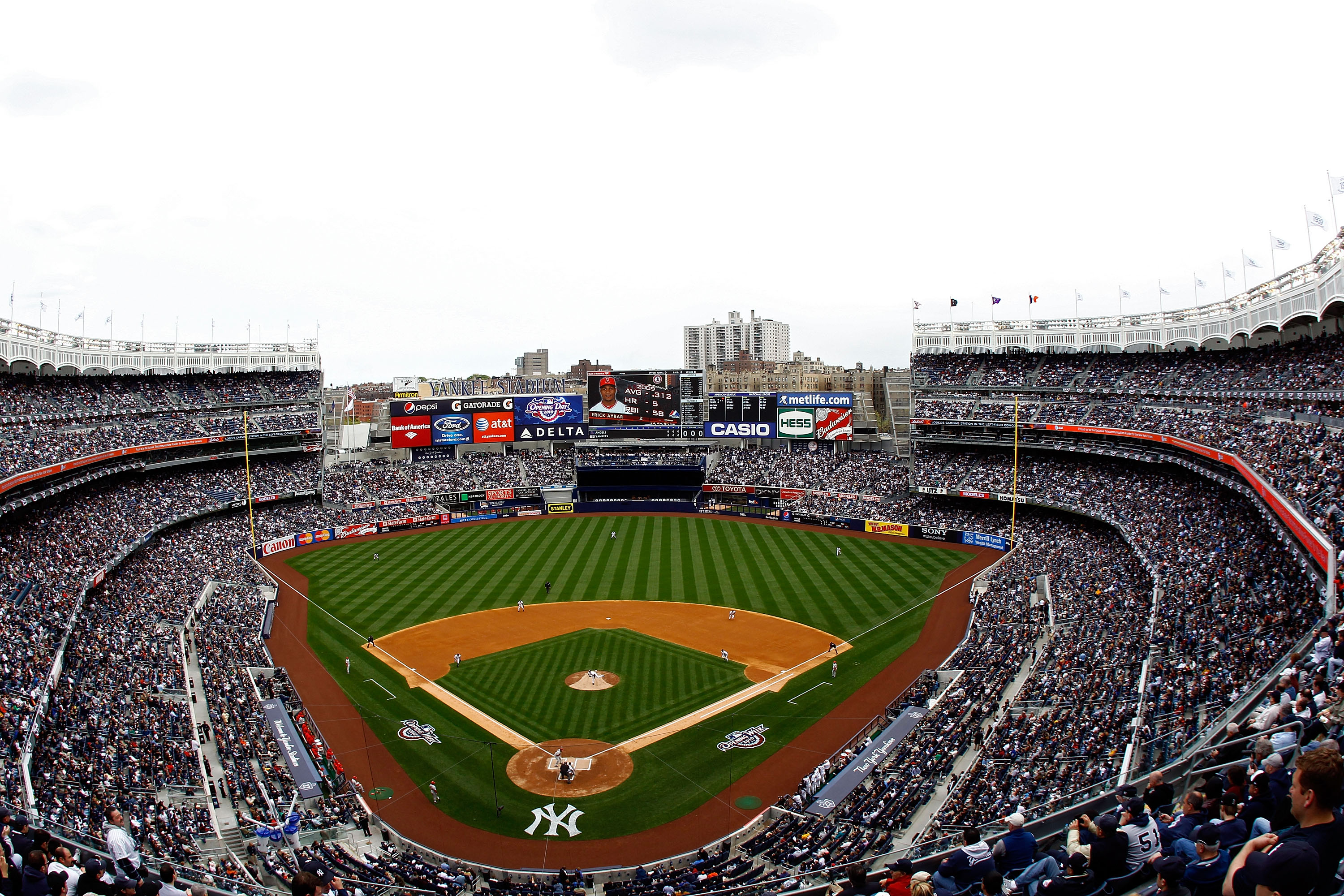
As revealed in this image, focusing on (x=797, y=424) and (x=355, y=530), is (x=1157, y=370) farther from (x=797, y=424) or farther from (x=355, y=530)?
(x=355, y=530)

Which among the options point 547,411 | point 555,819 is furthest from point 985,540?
point 555,819

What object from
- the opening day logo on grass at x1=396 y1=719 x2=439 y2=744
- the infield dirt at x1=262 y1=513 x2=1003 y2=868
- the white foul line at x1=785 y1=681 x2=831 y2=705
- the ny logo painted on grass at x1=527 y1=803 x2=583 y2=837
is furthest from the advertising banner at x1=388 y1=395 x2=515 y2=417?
the ny logo painted on grass at x1=527 y1=803 x2=583 y2=837

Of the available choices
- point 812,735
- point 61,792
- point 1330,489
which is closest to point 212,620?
point 61,792

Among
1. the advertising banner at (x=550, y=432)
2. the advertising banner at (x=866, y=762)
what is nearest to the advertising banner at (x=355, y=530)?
the advertising banner at (x=550, y=432)

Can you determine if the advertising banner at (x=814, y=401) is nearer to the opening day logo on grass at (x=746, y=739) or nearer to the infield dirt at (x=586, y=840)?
the infield dirt at (x=586, y=840)

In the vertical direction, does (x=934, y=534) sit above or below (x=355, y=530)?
below

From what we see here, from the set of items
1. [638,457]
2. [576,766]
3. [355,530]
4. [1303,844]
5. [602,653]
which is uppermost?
[1303,844]

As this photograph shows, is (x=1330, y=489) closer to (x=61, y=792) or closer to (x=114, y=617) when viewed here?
(x=61, y=792)
